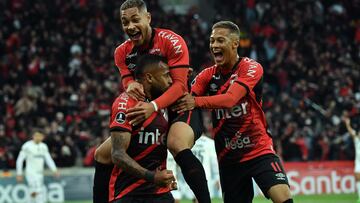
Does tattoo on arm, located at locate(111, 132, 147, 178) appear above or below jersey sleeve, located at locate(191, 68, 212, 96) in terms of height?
below

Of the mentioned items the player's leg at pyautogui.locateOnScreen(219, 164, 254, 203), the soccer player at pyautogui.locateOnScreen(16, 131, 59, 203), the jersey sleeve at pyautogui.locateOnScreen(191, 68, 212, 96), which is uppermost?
the jersey sleeve at pyautogui.locateOnScreen(191, 68, 212, 96)

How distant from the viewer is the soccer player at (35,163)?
19.8 metres

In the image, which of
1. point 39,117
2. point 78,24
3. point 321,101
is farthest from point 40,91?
point 321,101

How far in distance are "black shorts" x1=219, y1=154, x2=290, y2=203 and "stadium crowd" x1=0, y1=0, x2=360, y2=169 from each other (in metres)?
12.6

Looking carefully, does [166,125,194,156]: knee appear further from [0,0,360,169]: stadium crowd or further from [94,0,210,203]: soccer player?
[0,0,360,169]: stadium crowd

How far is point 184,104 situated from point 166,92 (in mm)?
374

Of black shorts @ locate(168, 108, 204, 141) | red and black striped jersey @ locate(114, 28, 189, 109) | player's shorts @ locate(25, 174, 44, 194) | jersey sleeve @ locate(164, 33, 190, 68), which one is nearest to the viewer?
black shorts @ locate(168, 108, 204, 141)

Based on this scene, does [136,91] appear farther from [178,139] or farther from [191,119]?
[191,119]

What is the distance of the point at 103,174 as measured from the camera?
8.45m

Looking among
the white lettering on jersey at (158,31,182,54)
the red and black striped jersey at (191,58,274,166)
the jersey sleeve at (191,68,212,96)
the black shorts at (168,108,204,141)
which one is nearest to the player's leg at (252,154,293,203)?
the red and black striped jersey at (191,58,274,166)

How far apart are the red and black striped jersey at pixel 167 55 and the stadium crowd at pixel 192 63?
12934 millimetres

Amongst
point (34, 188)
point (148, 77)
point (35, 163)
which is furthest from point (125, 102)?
point (35, 163)

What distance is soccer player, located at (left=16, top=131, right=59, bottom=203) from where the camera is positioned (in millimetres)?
Answer: 19781

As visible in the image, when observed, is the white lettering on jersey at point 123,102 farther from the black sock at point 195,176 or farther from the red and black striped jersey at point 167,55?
the black sock at point 195,176
